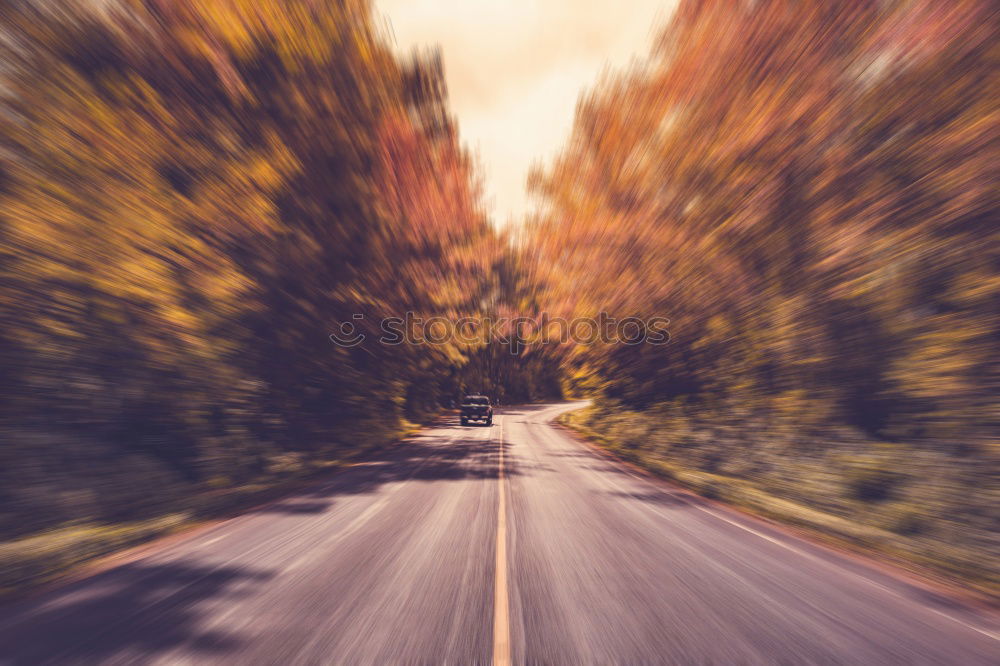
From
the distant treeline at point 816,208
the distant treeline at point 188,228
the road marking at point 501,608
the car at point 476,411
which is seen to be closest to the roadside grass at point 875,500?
the distant treeline at point 816,208

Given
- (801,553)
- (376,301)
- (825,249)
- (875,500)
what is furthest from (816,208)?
(376,301)

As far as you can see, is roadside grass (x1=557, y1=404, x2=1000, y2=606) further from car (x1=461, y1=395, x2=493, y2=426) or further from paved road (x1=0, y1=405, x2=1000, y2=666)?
car (x1=461, y1=395, x2=493, y2=426)

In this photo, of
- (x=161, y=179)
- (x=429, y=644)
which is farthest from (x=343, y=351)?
(x=429, y=644)

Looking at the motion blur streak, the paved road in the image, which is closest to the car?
the motion blur streak

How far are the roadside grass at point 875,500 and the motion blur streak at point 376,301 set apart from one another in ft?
0.23

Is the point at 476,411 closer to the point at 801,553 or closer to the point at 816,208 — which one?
the point at 816,208

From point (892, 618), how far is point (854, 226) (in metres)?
7.29

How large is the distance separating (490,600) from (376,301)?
12.9 metres

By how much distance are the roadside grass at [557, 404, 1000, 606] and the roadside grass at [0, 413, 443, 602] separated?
31.5 ft

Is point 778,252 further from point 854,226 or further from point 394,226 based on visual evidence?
point 394,226

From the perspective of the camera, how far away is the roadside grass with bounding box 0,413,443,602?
478 cm

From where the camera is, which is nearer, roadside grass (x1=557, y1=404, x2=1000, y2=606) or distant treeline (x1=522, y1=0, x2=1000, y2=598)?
roadside grass (x1=557, y1=404, x2=1000, y2=606)

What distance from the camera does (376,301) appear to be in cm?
1579

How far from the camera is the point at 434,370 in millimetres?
29031
